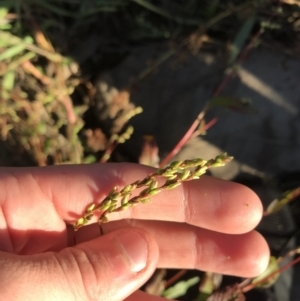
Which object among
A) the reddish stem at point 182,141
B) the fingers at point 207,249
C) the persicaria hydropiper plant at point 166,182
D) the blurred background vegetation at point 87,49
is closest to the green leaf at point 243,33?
the blurred background vegetation at point 87,49

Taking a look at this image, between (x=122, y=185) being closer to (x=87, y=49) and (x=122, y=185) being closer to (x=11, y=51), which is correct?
(x=11, y=51)

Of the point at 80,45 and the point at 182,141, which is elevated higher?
the point at 80,45

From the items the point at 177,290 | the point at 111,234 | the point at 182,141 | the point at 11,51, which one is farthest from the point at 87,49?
the point at 177,290

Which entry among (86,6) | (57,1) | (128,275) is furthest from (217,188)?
(57,1)

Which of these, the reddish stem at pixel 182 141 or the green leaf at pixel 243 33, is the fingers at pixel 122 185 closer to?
the reddish stem at pixel 182 141

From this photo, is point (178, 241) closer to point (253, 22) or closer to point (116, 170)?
point (116, 170)

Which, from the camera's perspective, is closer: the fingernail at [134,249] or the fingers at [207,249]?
the fingernail at [134,249]
